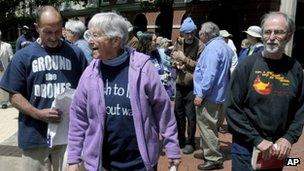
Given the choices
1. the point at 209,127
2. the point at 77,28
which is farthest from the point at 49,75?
the point at 209,127

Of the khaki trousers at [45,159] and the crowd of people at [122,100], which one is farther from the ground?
the crowd of people at [122,100]

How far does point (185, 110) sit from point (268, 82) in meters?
3.70

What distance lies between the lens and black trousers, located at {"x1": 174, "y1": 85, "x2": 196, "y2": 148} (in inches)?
274

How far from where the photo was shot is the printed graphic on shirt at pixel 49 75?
3852mm

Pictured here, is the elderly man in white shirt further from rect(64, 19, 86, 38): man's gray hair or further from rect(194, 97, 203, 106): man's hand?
rect(194, 97, 203, 106): man's hand

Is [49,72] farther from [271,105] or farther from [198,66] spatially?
[198,66]

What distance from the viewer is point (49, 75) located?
388 centimetres

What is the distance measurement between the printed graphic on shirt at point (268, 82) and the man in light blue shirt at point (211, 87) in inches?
104

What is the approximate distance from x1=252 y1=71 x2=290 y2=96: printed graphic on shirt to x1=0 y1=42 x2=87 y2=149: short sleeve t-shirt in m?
1.45

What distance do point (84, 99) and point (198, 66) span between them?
3291 millimetres

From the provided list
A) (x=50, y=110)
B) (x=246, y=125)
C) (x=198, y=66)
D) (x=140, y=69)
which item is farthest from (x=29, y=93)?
(x=198, y=66)

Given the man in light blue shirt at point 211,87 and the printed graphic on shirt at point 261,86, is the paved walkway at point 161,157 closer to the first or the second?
the man in light blue shirt at point 211,87

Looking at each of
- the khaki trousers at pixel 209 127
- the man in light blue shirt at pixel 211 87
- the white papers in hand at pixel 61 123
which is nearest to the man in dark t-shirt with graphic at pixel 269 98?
the white papers in hand at pixel 61 123

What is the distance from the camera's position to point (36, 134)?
390 centimetres
